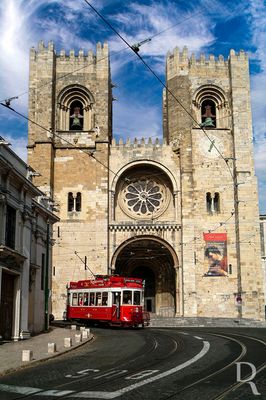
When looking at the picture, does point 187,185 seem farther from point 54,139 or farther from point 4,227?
point 4,227

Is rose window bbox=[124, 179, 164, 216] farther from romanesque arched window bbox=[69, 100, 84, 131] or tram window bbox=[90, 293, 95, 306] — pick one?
tram window bbox=[90, 293, 95, 306]

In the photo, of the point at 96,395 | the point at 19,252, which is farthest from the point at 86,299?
the point at 96,395

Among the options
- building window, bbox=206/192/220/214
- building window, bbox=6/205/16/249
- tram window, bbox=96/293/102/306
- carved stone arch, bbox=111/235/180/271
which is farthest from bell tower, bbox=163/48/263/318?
building window, bbox=6/205/16/249

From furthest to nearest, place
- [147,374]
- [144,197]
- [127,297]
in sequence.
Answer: [144,197]
[127,297]
[147,374]

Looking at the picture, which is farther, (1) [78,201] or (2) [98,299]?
(1) [78,201]

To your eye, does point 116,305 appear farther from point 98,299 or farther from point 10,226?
point 10,226

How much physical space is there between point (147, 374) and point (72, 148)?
98.3ft

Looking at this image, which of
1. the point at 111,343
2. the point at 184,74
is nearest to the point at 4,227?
the point at 111,343

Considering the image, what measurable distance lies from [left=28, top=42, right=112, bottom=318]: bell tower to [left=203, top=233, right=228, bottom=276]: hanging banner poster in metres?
7.04

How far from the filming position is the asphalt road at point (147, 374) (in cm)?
874

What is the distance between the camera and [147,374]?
10.8 m

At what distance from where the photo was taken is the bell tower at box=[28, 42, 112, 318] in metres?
37.6

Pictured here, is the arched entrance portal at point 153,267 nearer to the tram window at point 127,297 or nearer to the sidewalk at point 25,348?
the tram window at point 127,297

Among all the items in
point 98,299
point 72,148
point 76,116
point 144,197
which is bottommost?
point 98,299
